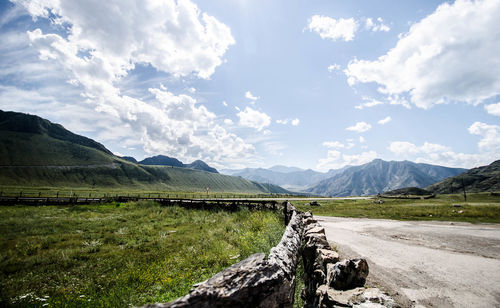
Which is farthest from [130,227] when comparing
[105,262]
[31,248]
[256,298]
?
[256,298]

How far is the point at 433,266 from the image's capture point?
7.44m

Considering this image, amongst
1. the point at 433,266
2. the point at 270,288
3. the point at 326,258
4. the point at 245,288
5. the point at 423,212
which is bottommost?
the point at 423,212

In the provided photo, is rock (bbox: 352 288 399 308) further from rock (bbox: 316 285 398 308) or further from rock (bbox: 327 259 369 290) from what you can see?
rock (bbox: 327 259 369 290)

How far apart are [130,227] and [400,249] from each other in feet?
71.1

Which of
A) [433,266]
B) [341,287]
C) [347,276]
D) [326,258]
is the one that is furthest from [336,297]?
[433,266]

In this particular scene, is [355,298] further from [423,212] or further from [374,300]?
[423,212]

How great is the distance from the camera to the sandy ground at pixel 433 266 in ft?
17.7

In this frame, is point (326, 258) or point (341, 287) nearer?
point (341, 287)

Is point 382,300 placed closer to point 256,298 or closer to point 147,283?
point 256,298

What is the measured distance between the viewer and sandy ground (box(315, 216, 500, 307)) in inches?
212

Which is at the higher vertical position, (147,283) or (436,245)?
(436,245)

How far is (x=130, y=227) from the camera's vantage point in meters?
19.5

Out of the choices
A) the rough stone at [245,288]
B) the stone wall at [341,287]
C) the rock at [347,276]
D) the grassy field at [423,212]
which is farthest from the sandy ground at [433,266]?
the grassy field at [423,212]

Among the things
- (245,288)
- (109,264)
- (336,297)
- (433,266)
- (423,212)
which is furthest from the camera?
(423,212)
